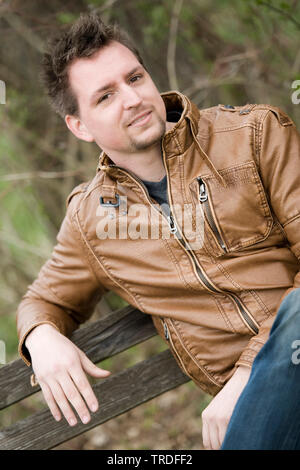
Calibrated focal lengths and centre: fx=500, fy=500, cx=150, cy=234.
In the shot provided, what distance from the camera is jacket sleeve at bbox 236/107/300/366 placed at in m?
1.96

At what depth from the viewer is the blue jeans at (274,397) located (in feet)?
5.17

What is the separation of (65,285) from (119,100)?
89 cm

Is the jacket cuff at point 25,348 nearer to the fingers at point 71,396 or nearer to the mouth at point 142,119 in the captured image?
the fingers at point 71,396

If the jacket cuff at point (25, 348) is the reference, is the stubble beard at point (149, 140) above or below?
above

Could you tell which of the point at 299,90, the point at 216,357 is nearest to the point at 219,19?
the point at 299,90

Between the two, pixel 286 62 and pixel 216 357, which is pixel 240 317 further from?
pixel 286 62

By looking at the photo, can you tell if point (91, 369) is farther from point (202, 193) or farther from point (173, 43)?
point (173, 43)

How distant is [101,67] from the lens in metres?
2.21

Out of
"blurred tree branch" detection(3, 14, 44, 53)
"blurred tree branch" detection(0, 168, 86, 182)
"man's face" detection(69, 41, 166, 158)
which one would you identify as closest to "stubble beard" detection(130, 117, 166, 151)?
"man's face" detection(69, 41, 166, 158)

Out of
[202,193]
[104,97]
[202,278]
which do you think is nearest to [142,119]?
[104,97]

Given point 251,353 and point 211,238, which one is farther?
point 211,238

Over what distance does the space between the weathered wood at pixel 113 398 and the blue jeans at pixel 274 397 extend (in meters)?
0.92

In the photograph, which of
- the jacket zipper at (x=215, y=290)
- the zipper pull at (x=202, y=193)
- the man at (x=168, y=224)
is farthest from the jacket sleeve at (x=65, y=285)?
the zipper pull at (x=202, y=193)
